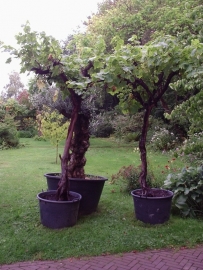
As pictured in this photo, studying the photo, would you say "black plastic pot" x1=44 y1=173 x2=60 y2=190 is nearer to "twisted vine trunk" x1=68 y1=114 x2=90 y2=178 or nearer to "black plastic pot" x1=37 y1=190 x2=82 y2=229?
"twisted vine trunk" x1=68 y1=114 x2=90 y2=178

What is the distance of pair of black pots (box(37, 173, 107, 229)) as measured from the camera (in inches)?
Answer: 186

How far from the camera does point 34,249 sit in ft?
13.8

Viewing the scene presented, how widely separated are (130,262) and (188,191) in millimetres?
2261

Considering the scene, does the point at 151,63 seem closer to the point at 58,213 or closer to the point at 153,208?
the point at 153,208

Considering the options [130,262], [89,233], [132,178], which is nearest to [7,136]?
[132,178]

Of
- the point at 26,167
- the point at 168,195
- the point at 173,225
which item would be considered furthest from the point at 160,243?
the point at 26,167

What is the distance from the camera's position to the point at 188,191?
5.68 metres

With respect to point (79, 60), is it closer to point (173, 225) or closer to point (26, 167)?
point (173, 225)

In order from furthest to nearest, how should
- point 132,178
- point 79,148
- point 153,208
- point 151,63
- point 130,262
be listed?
point 132,178 → point 79,148 → point 153,208 → point 151,63 → point 130,262

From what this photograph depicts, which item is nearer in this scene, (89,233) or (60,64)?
(89,233)

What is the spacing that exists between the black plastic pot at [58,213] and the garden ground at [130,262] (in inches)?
35.4

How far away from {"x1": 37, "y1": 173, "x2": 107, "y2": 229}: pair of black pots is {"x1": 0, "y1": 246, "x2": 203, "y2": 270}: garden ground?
0.91 m

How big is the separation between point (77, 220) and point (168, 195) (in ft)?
5.50

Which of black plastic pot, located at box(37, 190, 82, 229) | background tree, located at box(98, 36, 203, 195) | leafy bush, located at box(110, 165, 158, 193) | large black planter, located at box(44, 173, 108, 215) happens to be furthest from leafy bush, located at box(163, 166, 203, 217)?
black plastic pot, located at box(37, 190, 82, 229)
